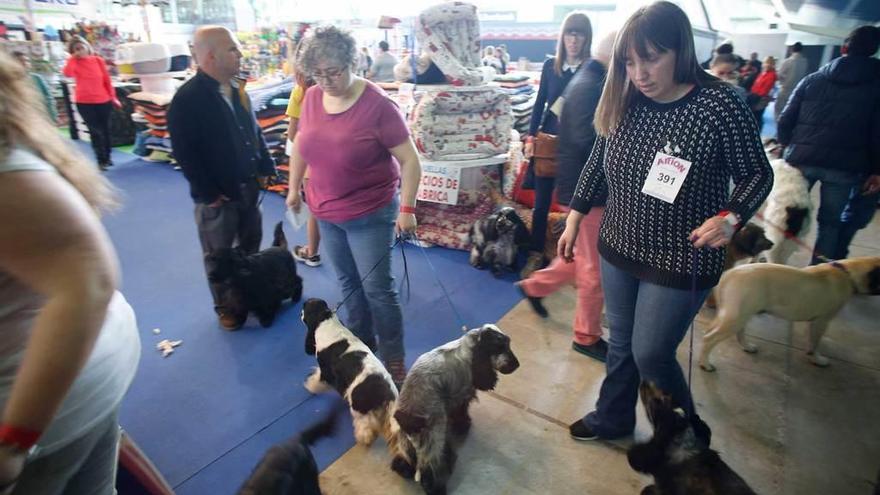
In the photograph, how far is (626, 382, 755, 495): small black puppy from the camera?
1412 mm

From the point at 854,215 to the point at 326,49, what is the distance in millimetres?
3718

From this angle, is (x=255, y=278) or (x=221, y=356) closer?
(x=221, y=356)

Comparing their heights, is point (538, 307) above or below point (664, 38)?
below

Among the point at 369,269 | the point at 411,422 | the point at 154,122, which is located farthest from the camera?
the point at 154,122

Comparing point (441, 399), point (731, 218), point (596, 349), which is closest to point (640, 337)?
point (731, 218)

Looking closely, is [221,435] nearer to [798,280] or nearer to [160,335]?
[160,335]

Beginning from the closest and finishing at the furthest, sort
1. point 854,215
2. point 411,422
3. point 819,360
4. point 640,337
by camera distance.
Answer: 1. point 640,337
2. point 411,422
3. point 819,360
4. point 854,215

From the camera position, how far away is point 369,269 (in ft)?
7.03

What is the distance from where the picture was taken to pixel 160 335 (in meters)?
2.92

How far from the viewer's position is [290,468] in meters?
1.47

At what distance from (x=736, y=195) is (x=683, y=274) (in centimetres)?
27

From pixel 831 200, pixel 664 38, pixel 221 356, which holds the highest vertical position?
pixel 664 38

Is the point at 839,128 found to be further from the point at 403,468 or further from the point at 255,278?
the point at 255,278

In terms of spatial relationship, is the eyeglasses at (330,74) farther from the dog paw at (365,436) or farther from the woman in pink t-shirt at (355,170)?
the dog paw at (365,436)
